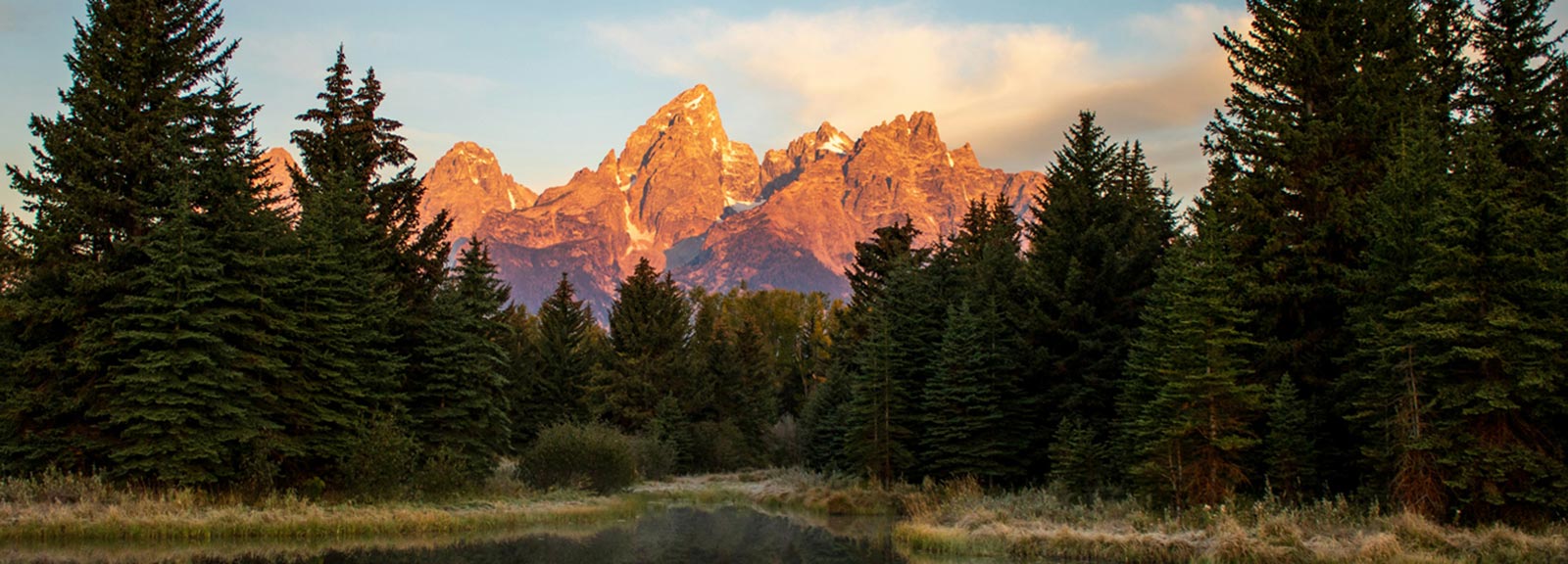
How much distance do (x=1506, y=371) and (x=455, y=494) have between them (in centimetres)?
3005

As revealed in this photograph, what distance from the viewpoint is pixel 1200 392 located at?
2517 centimetres

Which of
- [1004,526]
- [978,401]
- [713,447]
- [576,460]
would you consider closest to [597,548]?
[1004,526]

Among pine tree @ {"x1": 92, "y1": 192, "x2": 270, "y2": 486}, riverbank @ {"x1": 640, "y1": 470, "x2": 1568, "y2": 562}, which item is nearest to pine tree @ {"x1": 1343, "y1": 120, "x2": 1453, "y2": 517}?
riverbank @ {"x1": 640, "y1": 470, "x2": 1568, "y2": 562}

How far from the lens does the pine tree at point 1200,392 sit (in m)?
25.0

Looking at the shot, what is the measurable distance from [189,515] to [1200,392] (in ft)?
81.5

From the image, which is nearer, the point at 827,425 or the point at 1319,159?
the point at 1319,159

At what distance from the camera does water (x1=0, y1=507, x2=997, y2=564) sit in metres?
19.5

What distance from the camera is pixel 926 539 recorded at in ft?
91.0

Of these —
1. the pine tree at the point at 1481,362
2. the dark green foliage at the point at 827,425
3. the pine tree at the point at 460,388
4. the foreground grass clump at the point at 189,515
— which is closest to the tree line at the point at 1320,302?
the pine tree at the point at 1481,362

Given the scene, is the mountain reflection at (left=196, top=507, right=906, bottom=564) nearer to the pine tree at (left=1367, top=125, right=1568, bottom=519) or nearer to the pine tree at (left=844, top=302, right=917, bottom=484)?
the pine tree at (left=844, top=302, right=917, bottom=484)

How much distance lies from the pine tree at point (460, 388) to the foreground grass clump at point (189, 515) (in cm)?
438

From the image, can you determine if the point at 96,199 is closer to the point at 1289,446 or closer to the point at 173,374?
the point at 173,374

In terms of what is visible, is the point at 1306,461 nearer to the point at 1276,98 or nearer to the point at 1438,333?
the point at 1438,333

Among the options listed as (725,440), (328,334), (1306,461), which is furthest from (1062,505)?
(725,440)
